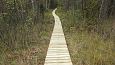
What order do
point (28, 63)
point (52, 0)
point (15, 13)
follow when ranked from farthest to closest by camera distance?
point (52, 0) → point (15, 13) → point (28, 63)

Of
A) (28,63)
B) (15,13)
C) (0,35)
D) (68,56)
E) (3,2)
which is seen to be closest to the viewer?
(28,63)

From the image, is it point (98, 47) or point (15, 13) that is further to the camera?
point (15, 13)

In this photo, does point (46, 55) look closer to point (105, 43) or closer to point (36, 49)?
point (36, 49)

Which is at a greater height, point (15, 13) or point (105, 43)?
point (15, 13)

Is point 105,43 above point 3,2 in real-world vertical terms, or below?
below

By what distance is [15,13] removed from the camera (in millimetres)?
8961

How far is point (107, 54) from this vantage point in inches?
261

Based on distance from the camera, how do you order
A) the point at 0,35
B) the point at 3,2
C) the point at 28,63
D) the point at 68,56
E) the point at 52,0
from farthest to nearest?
the point at 52,0
the point at 3,2
the point at 0,35
the point at 68,56
the point at 28,63

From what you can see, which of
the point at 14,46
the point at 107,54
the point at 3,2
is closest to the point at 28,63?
the point at 14,46

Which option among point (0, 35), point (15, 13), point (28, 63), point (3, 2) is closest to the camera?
point (28, 63)

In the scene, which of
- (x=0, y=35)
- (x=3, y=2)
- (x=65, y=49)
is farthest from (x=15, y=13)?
(x=65, y=49)

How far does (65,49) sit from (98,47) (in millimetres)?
1110

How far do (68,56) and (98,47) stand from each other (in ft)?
4.36

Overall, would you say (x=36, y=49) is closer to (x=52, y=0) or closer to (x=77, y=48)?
(x=77, y=48)
